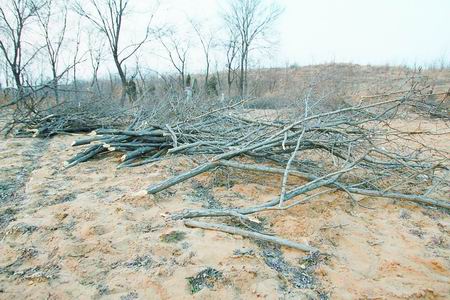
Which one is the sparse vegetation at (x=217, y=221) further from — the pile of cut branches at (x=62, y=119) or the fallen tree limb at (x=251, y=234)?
the pile of cut branches at (x=62, y=119)

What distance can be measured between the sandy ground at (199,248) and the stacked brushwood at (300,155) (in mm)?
177

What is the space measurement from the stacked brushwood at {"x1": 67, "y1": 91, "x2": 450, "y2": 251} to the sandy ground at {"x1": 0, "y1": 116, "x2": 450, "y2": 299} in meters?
0.18

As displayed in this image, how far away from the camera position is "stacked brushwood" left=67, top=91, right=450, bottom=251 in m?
3.58

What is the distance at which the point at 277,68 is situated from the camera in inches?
1323

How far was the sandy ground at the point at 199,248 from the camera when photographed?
223 centimetres

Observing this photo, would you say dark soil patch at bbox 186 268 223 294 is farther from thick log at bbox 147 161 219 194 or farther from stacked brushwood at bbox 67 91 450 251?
thick log at bbox 147 161 219 194

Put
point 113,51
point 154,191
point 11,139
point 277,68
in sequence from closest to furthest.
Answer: point 154,191
point 11,139
point 113,51
point 277,68

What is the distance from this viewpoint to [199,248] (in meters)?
Answer: 2.67

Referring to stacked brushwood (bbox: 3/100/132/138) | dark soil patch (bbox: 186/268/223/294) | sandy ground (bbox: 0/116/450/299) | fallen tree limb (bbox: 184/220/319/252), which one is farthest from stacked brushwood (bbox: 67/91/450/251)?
stacked brushwood (bbox: 3/100/132/138)

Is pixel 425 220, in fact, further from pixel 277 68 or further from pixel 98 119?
pixel 277 68

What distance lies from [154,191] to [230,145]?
1.44m

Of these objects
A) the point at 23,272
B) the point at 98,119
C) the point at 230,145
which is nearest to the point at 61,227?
the point at 23,272

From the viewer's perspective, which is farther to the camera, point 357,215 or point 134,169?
point 134,169

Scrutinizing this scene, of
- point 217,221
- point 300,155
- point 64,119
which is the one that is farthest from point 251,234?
point 64,119
